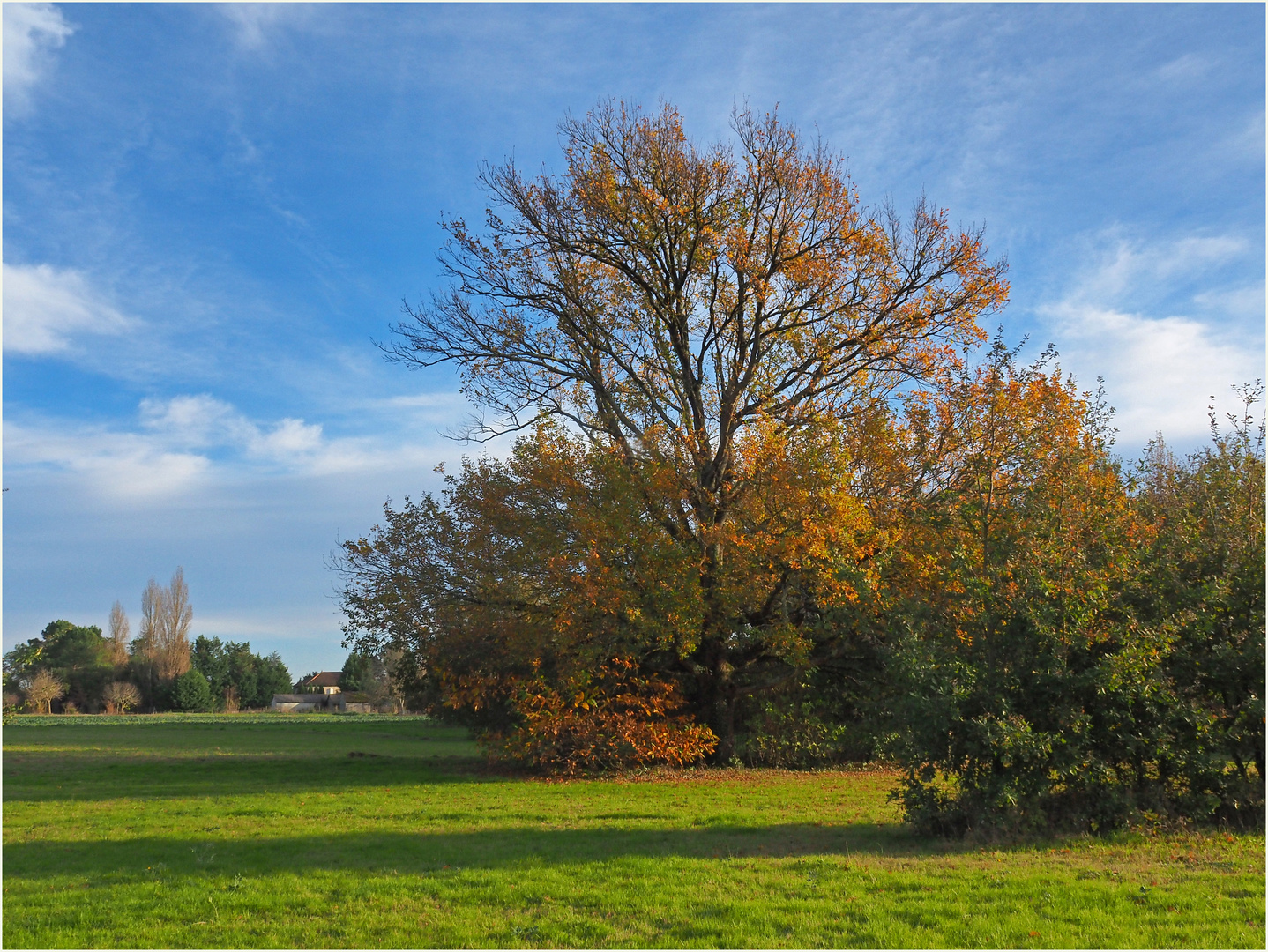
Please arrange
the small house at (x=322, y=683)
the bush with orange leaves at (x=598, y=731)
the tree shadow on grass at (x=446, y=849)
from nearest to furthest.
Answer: the tree shadow on grass at (x=446, y=849) < the bush with orange leaves at (x=598, y=731) < the small house at (x=322, y=683)

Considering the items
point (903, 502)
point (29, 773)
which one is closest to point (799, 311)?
point (903, 502)

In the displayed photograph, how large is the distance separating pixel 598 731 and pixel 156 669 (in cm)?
7789

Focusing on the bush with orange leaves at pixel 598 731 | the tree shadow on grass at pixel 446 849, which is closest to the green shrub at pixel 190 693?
the bush with orange leaves at pixel 598 731

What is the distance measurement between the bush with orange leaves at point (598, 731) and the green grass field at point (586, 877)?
3.41 meters

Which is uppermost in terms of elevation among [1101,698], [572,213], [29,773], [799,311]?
[572,213]

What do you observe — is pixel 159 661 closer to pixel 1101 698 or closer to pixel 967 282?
pixel 967 282

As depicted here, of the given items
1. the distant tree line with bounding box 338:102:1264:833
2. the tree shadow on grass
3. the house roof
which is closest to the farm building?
the house roof

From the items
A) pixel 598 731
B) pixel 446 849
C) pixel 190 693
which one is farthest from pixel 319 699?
pixel 446 849

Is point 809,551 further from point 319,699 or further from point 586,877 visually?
point 319,699

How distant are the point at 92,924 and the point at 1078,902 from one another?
8.30 metres

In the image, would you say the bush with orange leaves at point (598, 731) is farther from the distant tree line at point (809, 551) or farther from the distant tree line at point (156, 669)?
the distant tree line at point (156, 669)

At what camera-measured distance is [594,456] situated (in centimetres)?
2000

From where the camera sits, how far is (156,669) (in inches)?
3204

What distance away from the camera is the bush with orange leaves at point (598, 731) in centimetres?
1902
